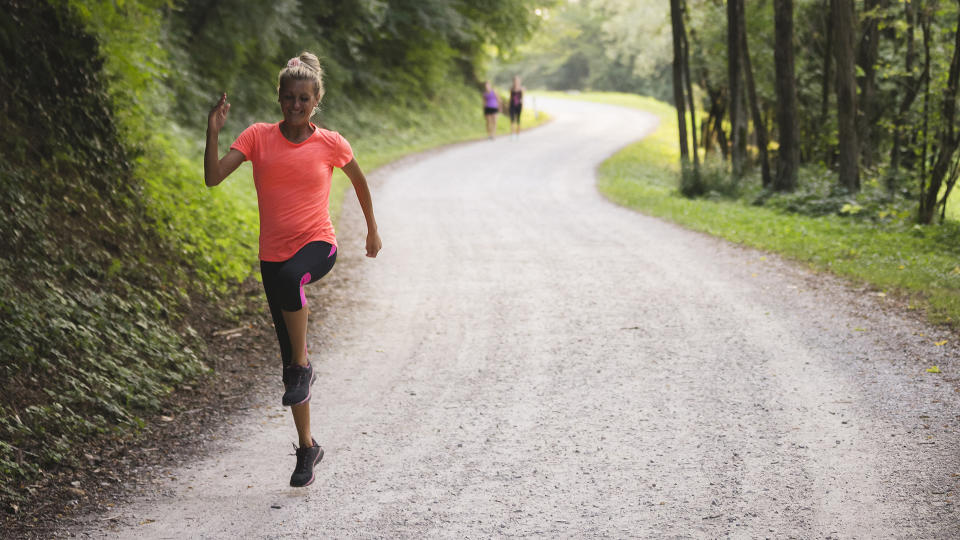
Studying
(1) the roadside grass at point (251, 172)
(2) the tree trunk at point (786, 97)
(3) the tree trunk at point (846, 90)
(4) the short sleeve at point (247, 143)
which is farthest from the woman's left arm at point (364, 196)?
(2) the tree trunk at point (786, 97)

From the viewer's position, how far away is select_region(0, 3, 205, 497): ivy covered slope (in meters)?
5.18

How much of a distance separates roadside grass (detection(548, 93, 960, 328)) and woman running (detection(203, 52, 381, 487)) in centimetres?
604

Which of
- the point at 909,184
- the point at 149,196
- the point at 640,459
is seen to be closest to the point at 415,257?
the point at 149,196

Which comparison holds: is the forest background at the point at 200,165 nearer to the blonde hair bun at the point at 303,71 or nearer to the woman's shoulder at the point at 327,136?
the woman's shoulder at the point at 327,136

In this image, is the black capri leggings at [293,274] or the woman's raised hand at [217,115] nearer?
the woman's raised hand at [217,115]

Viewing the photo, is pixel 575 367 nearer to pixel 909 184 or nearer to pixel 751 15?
pixel 909 184

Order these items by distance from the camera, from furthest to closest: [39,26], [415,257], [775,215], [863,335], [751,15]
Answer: [751,15] < [775,215] < [415,257] < [39,26] < [863,335]

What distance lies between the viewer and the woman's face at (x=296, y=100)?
429 centimetres

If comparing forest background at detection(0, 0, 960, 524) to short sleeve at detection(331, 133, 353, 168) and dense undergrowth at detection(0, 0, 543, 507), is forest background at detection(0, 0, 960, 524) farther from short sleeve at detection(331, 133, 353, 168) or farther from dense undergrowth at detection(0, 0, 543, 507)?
short sleeve at detection(331, 133, 353, 168)

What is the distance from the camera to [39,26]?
8680mm

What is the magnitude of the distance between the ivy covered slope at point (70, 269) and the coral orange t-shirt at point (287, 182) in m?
1.91

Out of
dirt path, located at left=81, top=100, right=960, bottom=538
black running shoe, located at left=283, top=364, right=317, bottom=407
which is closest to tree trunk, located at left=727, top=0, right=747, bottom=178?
dirt path, located at left=81, top=100, right=960, bottom=538

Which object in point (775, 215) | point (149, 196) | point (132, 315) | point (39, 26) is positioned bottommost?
point (775, 215)

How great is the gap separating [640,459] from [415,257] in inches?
286
